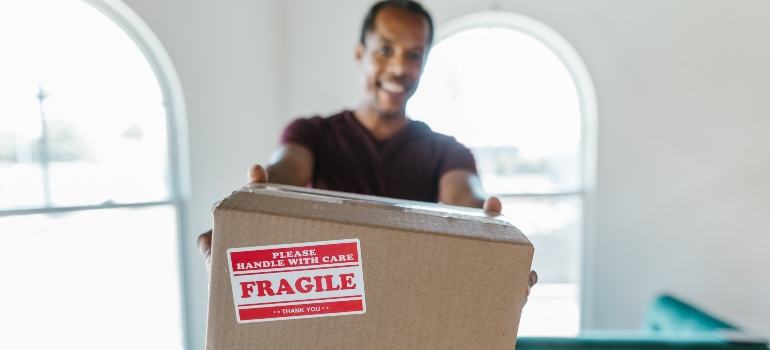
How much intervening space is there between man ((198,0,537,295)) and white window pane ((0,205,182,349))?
1.53 meters

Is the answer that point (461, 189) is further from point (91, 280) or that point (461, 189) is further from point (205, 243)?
point (91, 280)

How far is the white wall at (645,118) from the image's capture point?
2449 mm

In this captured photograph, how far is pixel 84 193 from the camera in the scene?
6.98ft

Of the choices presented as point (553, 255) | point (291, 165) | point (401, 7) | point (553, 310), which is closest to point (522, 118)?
point (553, 255)

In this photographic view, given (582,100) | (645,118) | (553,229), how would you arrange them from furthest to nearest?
1. (553,229)
2. (582,100)
3. (645,118)

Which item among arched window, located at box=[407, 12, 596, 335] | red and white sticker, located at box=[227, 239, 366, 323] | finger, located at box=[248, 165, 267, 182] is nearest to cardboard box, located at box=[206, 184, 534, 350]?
red and white sticker, located at box=[227, 239, 366, 323]

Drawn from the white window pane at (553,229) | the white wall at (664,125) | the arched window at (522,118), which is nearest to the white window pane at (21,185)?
the white wall at (664,125)

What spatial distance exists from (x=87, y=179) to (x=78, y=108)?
0.30 meters

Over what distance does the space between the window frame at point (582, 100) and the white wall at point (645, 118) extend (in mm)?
39

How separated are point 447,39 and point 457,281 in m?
2.35

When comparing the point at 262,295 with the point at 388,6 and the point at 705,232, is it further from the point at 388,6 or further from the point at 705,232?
the point at 705,232

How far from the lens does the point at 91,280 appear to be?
219 centimetres

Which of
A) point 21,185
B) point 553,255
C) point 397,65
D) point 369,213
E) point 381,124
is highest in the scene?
point 397,65

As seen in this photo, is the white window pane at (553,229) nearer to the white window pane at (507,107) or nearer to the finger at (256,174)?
the white window pane at (507,107)
